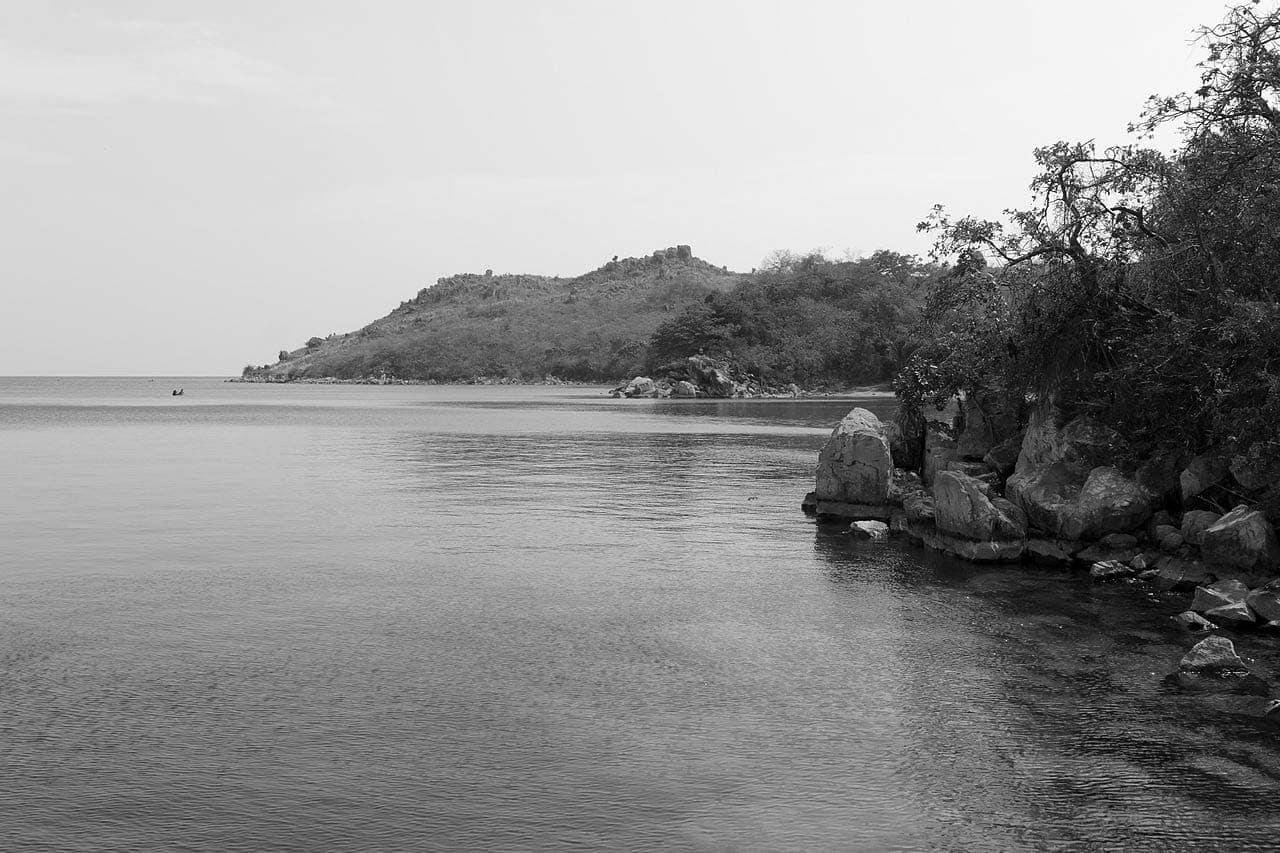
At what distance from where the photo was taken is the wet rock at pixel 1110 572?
22.8 metres

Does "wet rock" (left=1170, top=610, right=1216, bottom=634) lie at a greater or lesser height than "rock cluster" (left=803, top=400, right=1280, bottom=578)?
lesser

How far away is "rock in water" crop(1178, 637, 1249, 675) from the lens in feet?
51.7

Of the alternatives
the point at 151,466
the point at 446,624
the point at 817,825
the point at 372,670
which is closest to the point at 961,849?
the point at 817,825

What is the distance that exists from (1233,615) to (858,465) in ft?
47.8

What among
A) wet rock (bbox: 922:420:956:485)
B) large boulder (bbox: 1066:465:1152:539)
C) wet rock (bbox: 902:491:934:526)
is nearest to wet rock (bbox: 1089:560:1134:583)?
large boulder (bbox: 1066:465:1152:539)

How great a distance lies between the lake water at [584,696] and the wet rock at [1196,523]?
2.18 m

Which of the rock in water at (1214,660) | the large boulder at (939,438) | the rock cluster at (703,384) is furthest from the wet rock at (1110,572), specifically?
the rock cluster at (703,384)

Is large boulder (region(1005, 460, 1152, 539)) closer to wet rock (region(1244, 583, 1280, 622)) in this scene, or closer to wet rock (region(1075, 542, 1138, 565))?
wet rock (region(1075, 542, 1138, 565))

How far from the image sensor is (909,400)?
3478cm

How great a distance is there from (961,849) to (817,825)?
56.6 inches

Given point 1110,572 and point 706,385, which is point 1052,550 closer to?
point 1110,572

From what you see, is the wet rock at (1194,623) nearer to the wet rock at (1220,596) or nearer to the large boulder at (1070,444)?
the wet rock at (1220,596)

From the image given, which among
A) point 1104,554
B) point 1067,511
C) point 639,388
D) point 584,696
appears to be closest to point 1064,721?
point 584,696

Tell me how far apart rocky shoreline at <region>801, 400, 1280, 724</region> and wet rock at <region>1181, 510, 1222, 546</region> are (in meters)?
0.03
